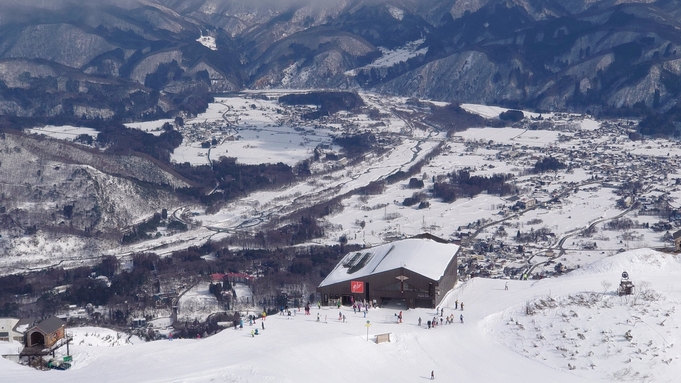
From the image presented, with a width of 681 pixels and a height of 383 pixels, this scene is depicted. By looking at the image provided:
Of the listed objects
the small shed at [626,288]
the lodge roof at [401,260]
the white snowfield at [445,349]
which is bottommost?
the white snowfield at [445,349]

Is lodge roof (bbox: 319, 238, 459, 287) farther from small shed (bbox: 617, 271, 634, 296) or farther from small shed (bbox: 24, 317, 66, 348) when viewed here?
small shed (bbox: 24, 317, 66, 348)

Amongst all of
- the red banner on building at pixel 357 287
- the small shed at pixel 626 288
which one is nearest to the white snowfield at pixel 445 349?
the small shed at pixel 626 288

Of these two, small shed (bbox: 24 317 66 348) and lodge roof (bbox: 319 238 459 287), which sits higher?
lodge roof (bbox: 319 238 459 287)

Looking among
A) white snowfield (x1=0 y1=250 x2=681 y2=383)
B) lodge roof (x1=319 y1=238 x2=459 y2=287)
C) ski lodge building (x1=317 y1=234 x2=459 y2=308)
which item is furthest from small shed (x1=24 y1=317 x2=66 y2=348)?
lodge roof (x1=319 y1=238 x2=459 y2=287)

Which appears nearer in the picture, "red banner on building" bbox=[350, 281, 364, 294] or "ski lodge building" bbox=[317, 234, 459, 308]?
"ski lodge building" bbox=[317, 234, 459, 308]

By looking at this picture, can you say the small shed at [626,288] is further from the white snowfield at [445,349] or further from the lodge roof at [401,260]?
the lodge roof at [401,260]
